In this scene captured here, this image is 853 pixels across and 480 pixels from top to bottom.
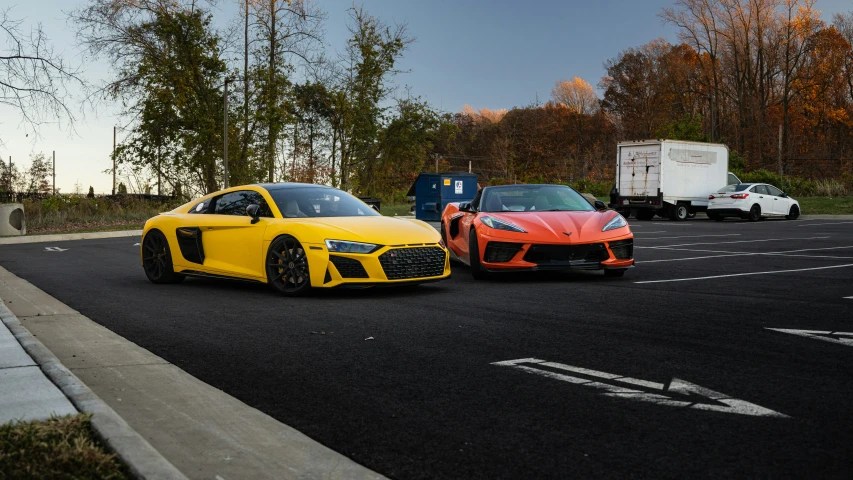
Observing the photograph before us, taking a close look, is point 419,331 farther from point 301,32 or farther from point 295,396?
point 301,32

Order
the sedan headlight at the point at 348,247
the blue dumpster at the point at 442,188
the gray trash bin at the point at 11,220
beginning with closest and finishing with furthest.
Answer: the sedan headlight at the point at 348,247, the gray trash bin at the point at 11,220, the blue dumpster at the point at 442,188

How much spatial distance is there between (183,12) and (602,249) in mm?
31790

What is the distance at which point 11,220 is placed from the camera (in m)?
28.6

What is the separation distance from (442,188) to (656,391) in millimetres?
28669

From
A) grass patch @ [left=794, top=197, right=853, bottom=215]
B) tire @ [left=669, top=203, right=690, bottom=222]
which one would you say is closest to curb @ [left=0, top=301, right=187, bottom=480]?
tire @ [left=669, top=203, right=690, bottom=222]

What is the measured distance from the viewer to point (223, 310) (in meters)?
8.61

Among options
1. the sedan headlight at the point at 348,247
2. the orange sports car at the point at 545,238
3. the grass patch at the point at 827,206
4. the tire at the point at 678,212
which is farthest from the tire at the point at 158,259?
the grass patch at the point at 827,206

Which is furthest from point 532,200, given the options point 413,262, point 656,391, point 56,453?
point 56,453

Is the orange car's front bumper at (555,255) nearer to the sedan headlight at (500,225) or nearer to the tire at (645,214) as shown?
the sedan headlight at (500,225)

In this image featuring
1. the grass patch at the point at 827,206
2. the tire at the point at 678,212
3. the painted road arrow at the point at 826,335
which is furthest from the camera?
the grass patch at the point at 827,206

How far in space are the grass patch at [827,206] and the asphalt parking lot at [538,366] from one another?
1122 inches

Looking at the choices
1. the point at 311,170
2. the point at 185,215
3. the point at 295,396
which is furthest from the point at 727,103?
the point at 295,396

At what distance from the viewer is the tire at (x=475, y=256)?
11195 millimetres

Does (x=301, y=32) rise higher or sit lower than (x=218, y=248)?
higher
